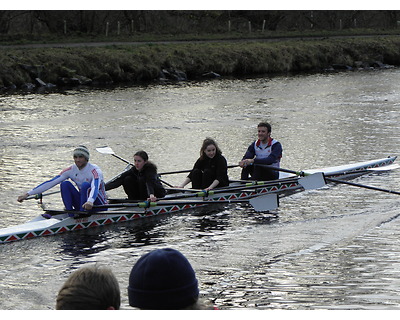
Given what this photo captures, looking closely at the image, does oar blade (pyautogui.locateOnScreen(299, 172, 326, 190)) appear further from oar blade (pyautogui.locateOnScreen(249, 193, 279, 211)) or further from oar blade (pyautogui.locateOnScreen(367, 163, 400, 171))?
oar blade (pyautogui.locateOnScreen(367, 163, 400, 171))

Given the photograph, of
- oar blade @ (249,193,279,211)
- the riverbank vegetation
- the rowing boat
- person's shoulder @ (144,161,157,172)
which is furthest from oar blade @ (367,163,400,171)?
the riverbank vegetation

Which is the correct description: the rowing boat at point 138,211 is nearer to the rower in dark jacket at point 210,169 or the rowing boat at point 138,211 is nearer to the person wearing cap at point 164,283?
the rower in dark jacket at point 210,169

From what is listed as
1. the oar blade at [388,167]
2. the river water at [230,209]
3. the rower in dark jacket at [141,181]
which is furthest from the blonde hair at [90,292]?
the oar blade at [388,167]

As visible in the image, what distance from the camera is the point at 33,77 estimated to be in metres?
30.6

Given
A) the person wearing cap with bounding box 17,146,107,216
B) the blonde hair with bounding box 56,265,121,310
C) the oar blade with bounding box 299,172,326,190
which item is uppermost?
the blonde hair with bounding box 56,265,121,310

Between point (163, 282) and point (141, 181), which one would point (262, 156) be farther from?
point (163, 282)

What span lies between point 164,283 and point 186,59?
3243 centimetres

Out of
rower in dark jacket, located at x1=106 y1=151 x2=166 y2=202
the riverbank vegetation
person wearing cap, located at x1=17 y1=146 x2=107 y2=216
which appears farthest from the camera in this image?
the riverbank vegetation

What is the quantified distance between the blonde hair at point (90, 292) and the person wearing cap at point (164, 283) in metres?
0.10

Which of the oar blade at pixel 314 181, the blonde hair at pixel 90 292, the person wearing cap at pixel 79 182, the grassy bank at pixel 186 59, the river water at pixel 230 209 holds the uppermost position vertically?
the grassy bank at pixel 186 59

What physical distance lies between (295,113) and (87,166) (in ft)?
50.3

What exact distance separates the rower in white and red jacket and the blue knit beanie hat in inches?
393

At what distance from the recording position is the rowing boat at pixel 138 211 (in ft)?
34.9

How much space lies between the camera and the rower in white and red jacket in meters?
13.1
